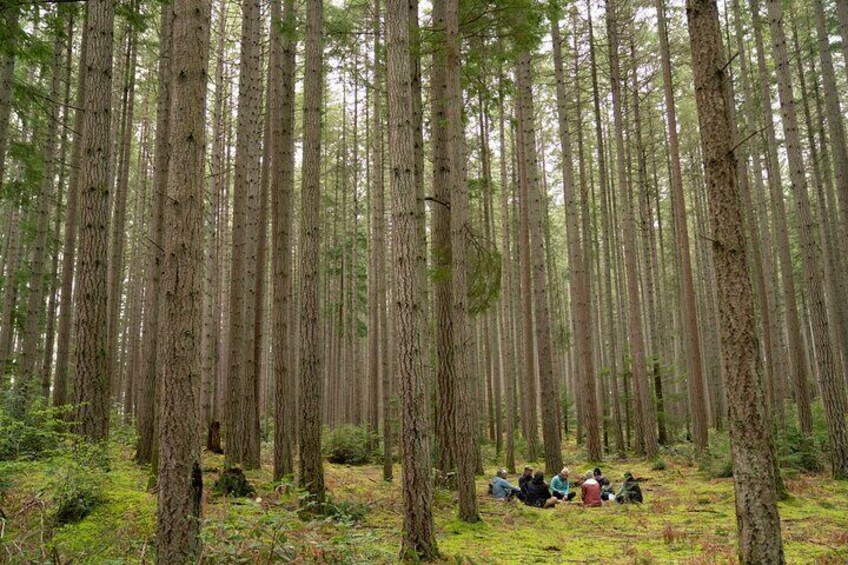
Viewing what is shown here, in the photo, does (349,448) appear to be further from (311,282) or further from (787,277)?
(787,277)

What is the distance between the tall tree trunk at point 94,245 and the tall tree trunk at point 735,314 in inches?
290

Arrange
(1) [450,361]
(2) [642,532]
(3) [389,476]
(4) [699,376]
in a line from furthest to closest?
(4) [699,376] < (3) [389,476] < (1) [450,361] < (2) [642,532]

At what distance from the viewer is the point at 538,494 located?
10.8m

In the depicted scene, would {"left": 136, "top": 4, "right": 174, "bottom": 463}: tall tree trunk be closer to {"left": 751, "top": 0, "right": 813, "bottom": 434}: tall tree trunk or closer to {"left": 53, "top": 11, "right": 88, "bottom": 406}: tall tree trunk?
{"left": 53, "top": 11, "right": 88, "bottom": 406}: tall tree trunk

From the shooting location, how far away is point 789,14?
718 inches

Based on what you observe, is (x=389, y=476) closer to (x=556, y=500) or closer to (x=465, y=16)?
(x=556, y=500)

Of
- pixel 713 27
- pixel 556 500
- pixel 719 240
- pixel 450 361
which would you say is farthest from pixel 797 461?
pixel 713 27

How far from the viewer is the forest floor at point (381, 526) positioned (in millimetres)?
4777

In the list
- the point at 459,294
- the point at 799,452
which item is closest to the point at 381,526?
the point at 459,294

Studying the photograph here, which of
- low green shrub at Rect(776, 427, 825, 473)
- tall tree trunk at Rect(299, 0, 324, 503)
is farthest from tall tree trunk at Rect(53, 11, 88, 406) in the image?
low green shrub at Rect(776, 427, 825, 473)

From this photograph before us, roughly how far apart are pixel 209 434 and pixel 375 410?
5.44 metres

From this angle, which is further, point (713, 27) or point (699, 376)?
point (699, 376)

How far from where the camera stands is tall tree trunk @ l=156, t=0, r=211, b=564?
4.18 m

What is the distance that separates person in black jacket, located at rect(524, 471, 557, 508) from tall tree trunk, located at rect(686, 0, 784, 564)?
21.3 feet
